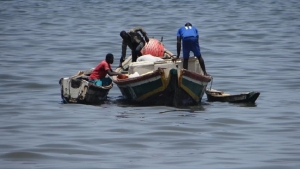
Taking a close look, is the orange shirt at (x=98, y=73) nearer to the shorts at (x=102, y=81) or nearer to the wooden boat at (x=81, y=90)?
the shorts at (x=102, y=81)

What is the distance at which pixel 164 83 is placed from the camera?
1648 centimetres

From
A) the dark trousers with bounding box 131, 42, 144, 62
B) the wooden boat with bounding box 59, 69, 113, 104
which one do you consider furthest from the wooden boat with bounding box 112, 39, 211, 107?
the dark trousers with bounding box 131, 42, 144, 62

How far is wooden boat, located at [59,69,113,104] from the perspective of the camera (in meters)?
17.5

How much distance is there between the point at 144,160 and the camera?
1246cm

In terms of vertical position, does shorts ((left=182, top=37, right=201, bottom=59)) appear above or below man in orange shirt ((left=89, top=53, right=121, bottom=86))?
above

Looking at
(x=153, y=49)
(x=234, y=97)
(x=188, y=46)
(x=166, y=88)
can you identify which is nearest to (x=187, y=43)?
(x=188, y=46)

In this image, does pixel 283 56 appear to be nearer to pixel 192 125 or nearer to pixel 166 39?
pixel 166 39

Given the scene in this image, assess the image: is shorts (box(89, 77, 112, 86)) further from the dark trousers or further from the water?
the dark trousers

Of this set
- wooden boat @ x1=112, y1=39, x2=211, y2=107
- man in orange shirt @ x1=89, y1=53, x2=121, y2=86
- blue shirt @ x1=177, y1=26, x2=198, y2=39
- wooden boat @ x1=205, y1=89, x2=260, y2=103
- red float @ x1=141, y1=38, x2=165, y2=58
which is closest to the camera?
wooden boat @ x1=112, y1=39, x2=211, y2=107

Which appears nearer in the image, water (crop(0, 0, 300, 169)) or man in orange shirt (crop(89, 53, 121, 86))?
water (crop(0, 0, 300, 169))

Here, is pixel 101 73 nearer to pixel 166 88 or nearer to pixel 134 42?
pixel 134 42

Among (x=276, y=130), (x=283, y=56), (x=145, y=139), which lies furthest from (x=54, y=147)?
(x=283, y=56)

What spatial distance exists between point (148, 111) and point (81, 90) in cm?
165

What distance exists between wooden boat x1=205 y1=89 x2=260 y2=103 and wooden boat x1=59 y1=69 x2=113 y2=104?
241cm
